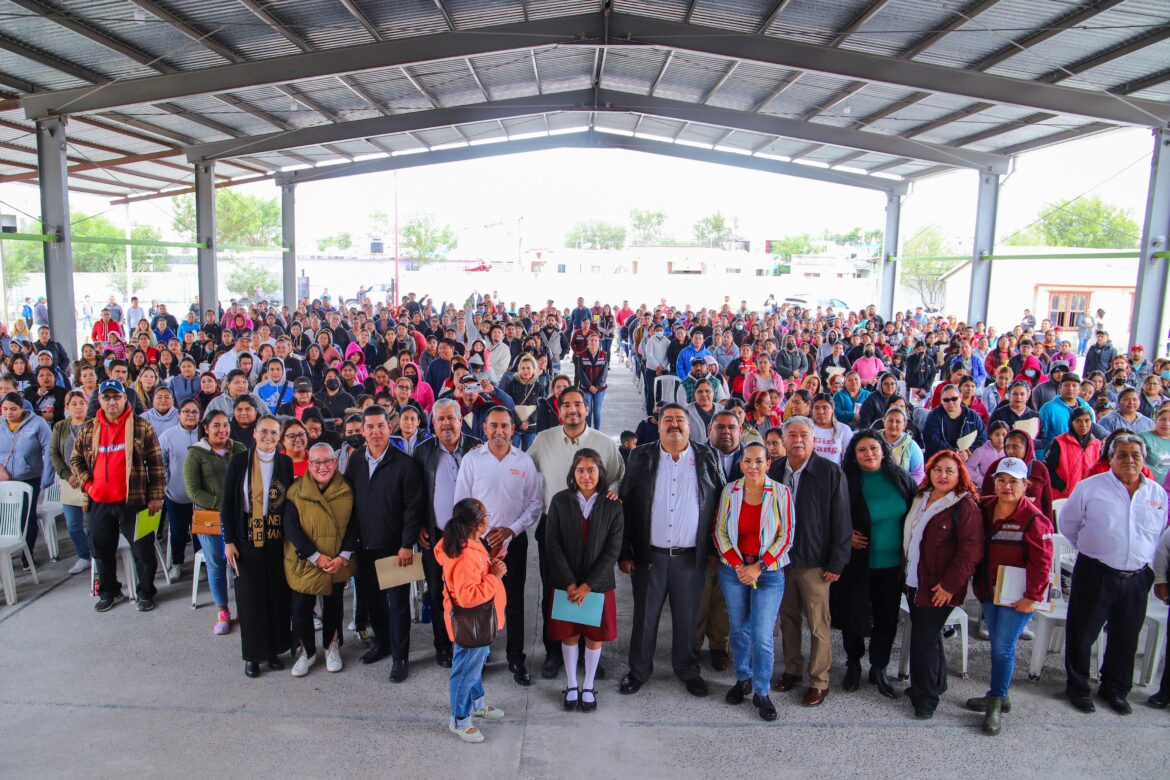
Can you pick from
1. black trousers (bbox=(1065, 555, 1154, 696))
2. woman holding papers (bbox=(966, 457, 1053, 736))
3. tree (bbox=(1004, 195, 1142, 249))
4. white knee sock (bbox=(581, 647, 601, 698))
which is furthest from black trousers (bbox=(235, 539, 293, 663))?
tree (bbox=(1004, 195, 1142, 249))

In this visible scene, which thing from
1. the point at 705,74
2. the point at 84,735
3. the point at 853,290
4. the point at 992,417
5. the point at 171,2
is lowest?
the point at 84,735

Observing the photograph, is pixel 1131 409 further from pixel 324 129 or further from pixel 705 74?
pixel 324 129

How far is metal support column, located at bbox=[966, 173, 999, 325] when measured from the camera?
1662 centimetres

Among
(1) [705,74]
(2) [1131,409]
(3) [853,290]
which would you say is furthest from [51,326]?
(3) [853,290]

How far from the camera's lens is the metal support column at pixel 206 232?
15.9m

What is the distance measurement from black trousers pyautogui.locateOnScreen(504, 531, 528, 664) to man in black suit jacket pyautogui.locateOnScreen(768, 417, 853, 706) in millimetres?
1462

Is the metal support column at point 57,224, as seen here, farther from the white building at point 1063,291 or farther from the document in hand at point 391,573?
the white building at point 1063,291

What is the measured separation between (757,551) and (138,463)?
4.04 metres

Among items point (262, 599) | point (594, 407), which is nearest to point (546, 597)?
point (262, 599)

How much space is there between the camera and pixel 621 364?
2003 cm

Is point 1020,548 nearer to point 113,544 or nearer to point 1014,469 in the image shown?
point 1014,469

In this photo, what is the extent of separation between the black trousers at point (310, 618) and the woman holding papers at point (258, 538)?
14 cm

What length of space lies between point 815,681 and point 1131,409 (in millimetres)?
3852

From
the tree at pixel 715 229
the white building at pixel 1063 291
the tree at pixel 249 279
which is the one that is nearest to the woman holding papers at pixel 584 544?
the white building at pixel 1063 291
